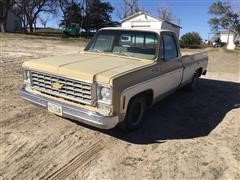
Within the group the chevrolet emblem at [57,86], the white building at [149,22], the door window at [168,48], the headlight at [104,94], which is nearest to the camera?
the headlight at [104,94]

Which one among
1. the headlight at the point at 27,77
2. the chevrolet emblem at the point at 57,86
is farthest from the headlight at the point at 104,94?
the headlight at the point at 27,77

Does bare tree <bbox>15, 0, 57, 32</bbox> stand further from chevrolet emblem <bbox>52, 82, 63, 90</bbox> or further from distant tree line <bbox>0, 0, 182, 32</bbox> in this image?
chevrolet emblem <bbox>52, 82, 63, 90</bbox>

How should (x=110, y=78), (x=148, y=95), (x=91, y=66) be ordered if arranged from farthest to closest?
1. (x=148, y=95)
2. (x=91, y=66)
3. (x=110, y=78)

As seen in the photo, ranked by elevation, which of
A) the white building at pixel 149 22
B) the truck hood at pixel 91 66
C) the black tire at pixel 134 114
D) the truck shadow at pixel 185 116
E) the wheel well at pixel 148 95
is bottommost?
the truck shadow at pixel 185 116

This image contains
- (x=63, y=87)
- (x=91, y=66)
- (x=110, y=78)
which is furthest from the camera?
(x=91, y=66)

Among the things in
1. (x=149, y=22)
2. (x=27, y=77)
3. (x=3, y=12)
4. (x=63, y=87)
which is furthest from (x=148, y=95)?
(x=3, y=12)

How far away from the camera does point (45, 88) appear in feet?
15.2

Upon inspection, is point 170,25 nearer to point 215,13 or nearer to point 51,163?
point 215,13

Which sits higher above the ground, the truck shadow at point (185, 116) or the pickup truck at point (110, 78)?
the pickup truck at point (110, 78)

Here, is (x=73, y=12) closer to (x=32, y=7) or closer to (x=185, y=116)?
(x=32, y=7)

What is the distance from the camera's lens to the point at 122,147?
4.41 meters

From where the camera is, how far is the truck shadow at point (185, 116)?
4.93 m

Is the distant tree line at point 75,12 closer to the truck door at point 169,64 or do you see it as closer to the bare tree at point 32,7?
the bare tree at point 32,7

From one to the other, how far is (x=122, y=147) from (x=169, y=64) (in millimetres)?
2202
